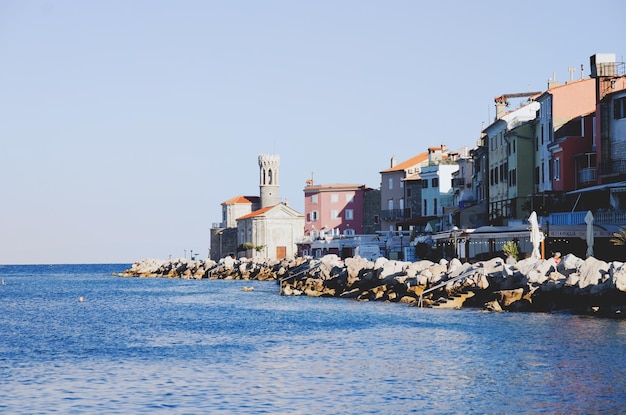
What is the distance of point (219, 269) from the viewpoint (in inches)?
3920

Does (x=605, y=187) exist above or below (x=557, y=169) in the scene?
below

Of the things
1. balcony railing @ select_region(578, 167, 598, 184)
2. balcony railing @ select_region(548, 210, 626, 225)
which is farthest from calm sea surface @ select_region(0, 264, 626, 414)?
balcony railing @ select_region(578, 167, 598, 184)

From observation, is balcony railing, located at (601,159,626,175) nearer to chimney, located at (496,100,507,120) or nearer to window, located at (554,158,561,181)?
window, located at (554,158,561,181)

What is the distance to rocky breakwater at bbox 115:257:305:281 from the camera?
8769 cm

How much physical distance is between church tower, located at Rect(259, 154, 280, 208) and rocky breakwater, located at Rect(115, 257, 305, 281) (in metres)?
13.6

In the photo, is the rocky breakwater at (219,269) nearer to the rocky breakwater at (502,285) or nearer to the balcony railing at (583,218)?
the rocky breakwater at (502,285)

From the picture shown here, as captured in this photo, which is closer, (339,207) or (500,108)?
(500,108)

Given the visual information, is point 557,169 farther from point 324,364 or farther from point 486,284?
point 324,364

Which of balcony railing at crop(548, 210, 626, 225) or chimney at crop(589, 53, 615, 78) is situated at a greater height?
chimney at crop(589, 53, 615, 78)

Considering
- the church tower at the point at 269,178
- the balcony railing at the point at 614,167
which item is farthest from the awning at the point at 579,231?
the church tower at the point at 269,178

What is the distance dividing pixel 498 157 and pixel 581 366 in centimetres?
4132

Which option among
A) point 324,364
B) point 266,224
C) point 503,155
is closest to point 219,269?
point 266,224

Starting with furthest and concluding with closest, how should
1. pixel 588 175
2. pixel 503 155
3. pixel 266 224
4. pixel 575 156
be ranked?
1. pixel 266 224
2. pixel 503 155
3. pixel 575 156
4. pixel 588 175

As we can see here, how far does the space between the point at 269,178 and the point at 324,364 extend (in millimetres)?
97430
